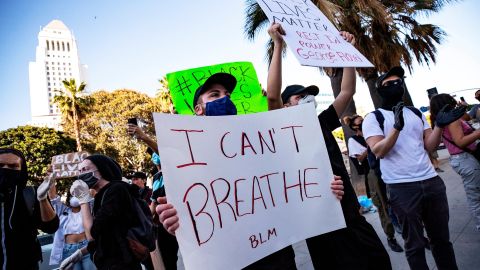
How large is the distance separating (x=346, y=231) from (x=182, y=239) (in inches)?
39.5

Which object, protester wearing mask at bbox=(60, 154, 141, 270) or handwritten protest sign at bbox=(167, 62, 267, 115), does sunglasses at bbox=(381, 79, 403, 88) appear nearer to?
handwritten protest sign at bbox=(167, 62, 267, 115)

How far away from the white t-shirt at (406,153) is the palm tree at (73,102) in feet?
A: 82.8

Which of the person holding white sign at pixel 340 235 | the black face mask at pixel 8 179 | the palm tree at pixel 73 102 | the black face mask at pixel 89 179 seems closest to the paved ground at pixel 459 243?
the person holding white sign at pixel 340 235

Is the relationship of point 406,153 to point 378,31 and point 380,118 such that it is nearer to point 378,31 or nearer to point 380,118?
point 380,118

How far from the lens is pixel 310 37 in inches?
74.8

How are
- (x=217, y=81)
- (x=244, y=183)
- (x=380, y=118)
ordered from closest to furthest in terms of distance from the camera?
(x=244, y=183) < (x=217, y=81) < (x=380, y=118)

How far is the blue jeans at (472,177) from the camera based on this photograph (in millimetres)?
3027

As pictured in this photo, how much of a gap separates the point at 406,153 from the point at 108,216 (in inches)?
93.4

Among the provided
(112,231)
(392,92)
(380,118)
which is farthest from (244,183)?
(392,92)

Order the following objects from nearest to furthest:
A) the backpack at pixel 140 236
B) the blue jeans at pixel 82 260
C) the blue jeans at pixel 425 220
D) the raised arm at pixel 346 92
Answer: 1. the raised arm at pixel 346 92
2. the blue jeans at pixel 425 220
3. the backpack at pixel 140 236
4. the blue jeans at pixel 82 260

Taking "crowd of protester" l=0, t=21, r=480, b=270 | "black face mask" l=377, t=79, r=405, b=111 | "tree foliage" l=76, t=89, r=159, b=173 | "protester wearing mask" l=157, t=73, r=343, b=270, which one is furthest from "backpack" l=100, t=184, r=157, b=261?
"tree foliage" l=76, t=89, r=159, b=173

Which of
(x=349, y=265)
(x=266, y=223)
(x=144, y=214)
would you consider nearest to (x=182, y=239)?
(x=266, y=223)

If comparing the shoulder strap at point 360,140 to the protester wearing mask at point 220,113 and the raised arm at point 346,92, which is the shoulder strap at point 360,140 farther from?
the protester wearing mask at point 220,113

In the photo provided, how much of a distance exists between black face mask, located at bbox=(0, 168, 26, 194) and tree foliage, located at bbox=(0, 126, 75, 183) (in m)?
23.6
